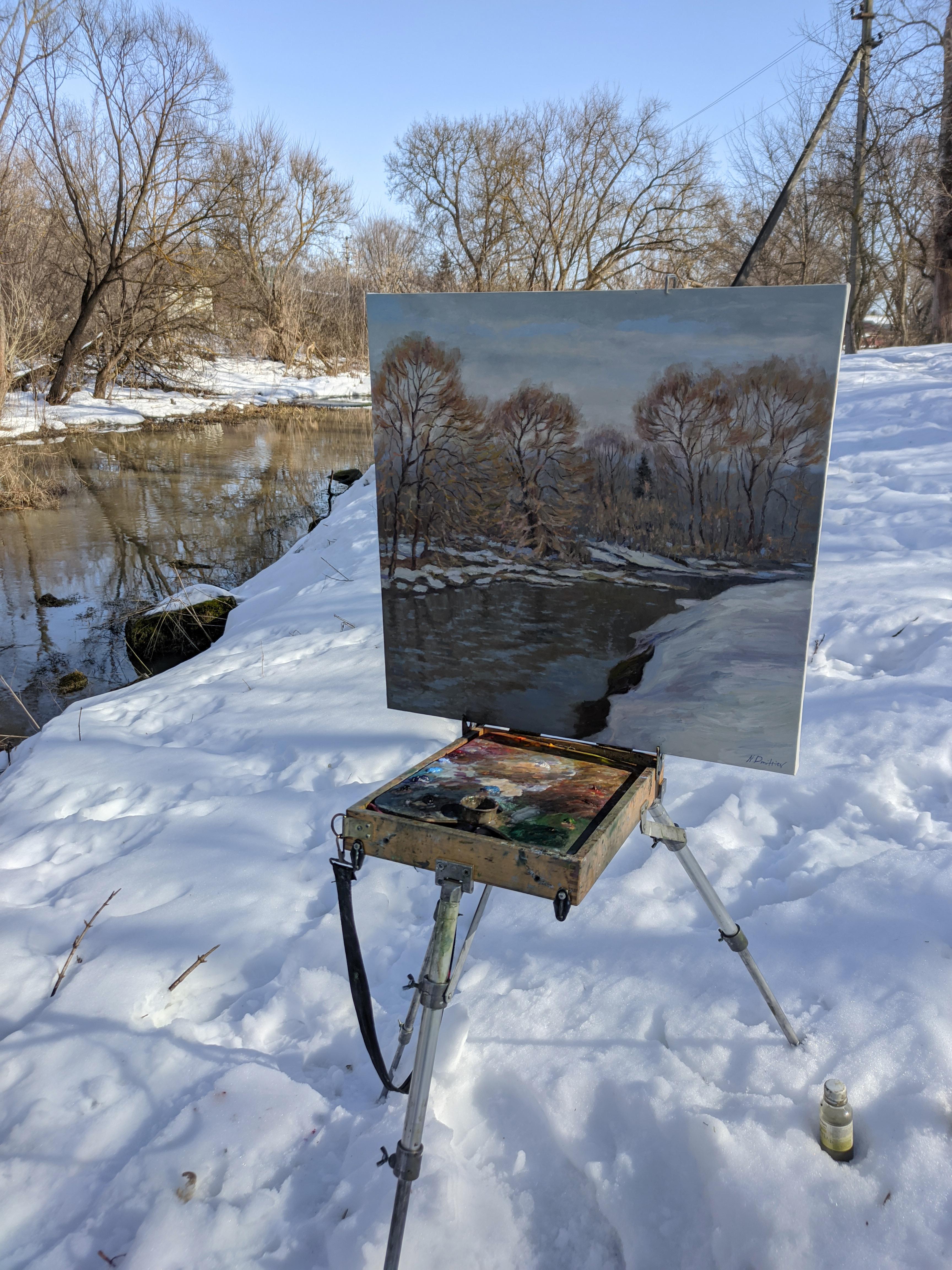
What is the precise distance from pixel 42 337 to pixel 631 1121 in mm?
14382

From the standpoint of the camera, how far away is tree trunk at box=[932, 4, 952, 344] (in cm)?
1078

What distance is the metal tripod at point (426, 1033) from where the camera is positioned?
1.39 m

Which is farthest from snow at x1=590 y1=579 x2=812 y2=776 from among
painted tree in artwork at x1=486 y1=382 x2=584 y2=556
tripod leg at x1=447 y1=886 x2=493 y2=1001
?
tripod leg at x1=447 y1=886 x2=493 y2=1001

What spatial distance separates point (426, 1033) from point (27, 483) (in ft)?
38.6

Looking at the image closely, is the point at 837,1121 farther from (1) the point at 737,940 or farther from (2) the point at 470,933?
(2) the point at 470,933

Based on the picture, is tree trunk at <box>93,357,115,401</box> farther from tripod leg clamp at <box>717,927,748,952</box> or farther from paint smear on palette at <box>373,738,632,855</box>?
tripod leg clamp at <box>717,927,748,952</box>

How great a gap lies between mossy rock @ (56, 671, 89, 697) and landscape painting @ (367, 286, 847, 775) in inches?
179

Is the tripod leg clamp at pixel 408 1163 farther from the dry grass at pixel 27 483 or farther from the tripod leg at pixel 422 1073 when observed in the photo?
the dry grass at pixel 27 483

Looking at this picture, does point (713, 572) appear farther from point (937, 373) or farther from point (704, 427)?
point (937, 373)

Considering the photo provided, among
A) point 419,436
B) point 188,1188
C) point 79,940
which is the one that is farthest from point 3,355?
point 188,1188

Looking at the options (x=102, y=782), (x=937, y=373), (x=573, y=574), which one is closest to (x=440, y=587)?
(x=573, y=574)

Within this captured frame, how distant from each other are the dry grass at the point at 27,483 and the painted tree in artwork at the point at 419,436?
1043 centimetres

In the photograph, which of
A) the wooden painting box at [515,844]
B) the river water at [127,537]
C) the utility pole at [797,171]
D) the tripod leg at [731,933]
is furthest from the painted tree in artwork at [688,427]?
the utility pole at [797,171]
